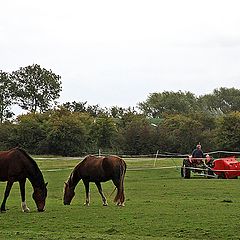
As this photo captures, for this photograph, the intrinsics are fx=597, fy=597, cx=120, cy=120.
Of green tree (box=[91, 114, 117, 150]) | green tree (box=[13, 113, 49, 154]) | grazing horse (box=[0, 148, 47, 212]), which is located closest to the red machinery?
grazing horse (box=[0, 148, 47, 212])

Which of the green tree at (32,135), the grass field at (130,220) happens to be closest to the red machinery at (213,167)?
the grass field at (130,220)

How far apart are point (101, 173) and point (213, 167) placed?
53.9ft

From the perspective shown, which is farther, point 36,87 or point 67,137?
point 36,87

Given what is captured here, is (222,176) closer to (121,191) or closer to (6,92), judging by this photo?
(121,191)

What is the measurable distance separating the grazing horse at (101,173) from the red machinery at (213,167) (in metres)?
15.5

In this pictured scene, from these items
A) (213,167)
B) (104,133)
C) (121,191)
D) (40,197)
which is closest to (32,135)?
(104,133)

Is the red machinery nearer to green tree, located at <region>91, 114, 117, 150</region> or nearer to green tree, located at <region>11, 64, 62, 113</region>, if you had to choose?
green tree, located at <region>91, 114, 117, 150</region>

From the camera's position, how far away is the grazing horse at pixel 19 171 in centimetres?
1723

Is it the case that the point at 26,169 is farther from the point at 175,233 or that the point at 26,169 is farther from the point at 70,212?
the point at 175,233

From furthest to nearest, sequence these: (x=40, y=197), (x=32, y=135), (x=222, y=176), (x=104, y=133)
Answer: (x=104, y=133), (x=32, y=135), (x=222, y=176), (x=40, y=197)

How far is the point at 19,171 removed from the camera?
682 inches

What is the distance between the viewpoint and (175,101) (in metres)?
130

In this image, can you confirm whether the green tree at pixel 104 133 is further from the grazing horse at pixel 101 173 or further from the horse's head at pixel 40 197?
the horse's head at pixel 40 197

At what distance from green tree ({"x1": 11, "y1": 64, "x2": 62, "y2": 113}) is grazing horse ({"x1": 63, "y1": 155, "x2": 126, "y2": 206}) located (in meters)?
84.9
